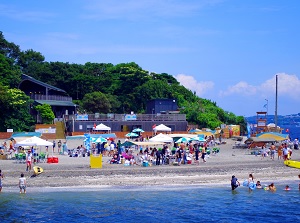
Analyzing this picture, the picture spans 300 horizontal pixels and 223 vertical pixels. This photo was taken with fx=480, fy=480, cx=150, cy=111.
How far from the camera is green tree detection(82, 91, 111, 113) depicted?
62219 millimetres

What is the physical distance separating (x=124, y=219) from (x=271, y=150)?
1927 centimetres

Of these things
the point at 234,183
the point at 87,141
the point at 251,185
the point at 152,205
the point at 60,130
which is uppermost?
the point at 60,130

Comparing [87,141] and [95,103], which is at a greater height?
[95,103]

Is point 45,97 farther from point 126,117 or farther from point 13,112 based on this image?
point 126,117

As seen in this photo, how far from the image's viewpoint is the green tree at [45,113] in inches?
2085

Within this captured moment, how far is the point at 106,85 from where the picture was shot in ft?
242

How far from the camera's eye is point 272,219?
67.9 ft

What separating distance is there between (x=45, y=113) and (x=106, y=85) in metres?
21.7

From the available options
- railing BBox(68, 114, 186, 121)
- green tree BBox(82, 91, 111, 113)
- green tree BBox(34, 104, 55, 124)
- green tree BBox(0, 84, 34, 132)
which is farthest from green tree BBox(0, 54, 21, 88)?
railing BBox(68, 114, 186, 121)

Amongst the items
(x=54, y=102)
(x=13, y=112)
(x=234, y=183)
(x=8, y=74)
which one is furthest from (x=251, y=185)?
(x=8, y=74)

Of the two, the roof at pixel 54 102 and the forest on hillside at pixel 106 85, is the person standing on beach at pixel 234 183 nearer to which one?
the roof at pixel 54 102

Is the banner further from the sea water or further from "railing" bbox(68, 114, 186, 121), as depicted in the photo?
"railing" bbox(68, 114, 186, 121)

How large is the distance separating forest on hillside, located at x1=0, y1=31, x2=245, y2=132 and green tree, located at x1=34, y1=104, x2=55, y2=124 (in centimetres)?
591

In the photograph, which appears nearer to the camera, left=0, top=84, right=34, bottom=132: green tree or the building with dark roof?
left=0, top=84, right=34, bottom=132: green tree
